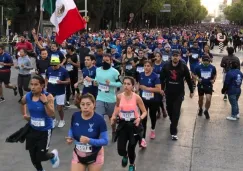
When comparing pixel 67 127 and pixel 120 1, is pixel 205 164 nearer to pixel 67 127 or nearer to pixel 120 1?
pixel 67 127

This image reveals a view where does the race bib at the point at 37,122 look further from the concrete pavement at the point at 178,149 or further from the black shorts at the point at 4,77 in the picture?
the black shorts at the point at 4,77

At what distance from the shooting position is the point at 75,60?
11430mm

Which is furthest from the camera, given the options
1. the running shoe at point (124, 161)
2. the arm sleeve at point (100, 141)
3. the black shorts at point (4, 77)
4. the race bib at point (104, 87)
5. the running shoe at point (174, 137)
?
the black shorts at point (4, 77)

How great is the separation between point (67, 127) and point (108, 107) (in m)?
1.59

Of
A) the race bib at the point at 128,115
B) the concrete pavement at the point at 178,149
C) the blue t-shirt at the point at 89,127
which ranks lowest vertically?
the concrete pavement at the point at 178,149

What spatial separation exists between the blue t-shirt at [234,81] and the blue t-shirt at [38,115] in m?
5.44

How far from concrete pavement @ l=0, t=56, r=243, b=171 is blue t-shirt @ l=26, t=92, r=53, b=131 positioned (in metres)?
1.12

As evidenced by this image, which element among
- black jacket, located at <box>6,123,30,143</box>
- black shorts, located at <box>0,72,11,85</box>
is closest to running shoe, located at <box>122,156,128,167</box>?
black jacket, located at <box>6,123,30,143</box>

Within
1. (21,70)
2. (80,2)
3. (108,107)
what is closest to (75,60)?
(21,70)

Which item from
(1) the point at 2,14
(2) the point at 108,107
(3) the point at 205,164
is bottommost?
(3) the point at 205,164

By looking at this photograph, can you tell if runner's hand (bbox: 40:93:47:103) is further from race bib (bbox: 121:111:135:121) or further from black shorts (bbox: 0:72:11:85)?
black shorts (bbox: 0:72:11:85)

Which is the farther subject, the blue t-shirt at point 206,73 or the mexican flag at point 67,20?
the mexican flag at point 67,20

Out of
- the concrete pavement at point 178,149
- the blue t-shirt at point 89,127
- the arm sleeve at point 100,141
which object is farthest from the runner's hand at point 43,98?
the concrete pavement at point 178,149

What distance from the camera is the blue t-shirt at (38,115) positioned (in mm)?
5172
